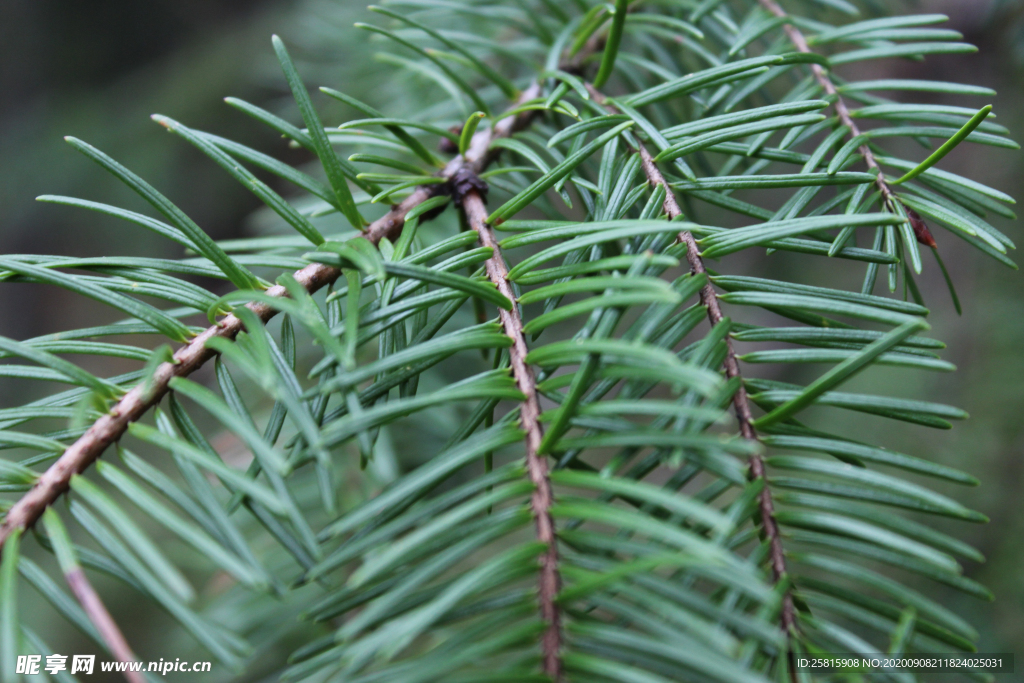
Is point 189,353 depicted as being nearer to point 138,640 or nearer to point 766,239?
point 766,239

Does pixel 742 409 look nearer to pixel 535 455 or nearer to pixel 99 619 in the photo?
pixel 535 455

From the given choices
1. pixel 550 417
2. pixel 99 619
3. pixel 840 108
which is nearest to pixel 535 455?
pixel 550 417

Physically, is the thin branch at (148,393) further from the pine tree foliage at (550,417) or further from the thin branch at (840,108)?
the thin branch at (840,108)

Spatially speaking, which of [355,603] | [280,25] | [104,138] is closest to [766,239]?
[355,603]

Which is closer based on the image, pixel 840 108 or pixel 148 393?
pixel 148 393

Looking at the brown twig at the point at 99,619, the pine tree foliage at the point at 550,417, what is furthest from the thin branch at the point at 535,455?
the brown twig at the point at 99,619

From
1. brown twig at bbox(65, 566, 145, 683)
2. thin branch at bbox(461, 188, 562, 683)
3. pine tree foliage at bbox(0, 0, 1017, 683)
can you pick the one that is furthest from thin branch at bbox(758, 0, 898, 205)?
brown twig at bbox(65, 566, 145, 683)
